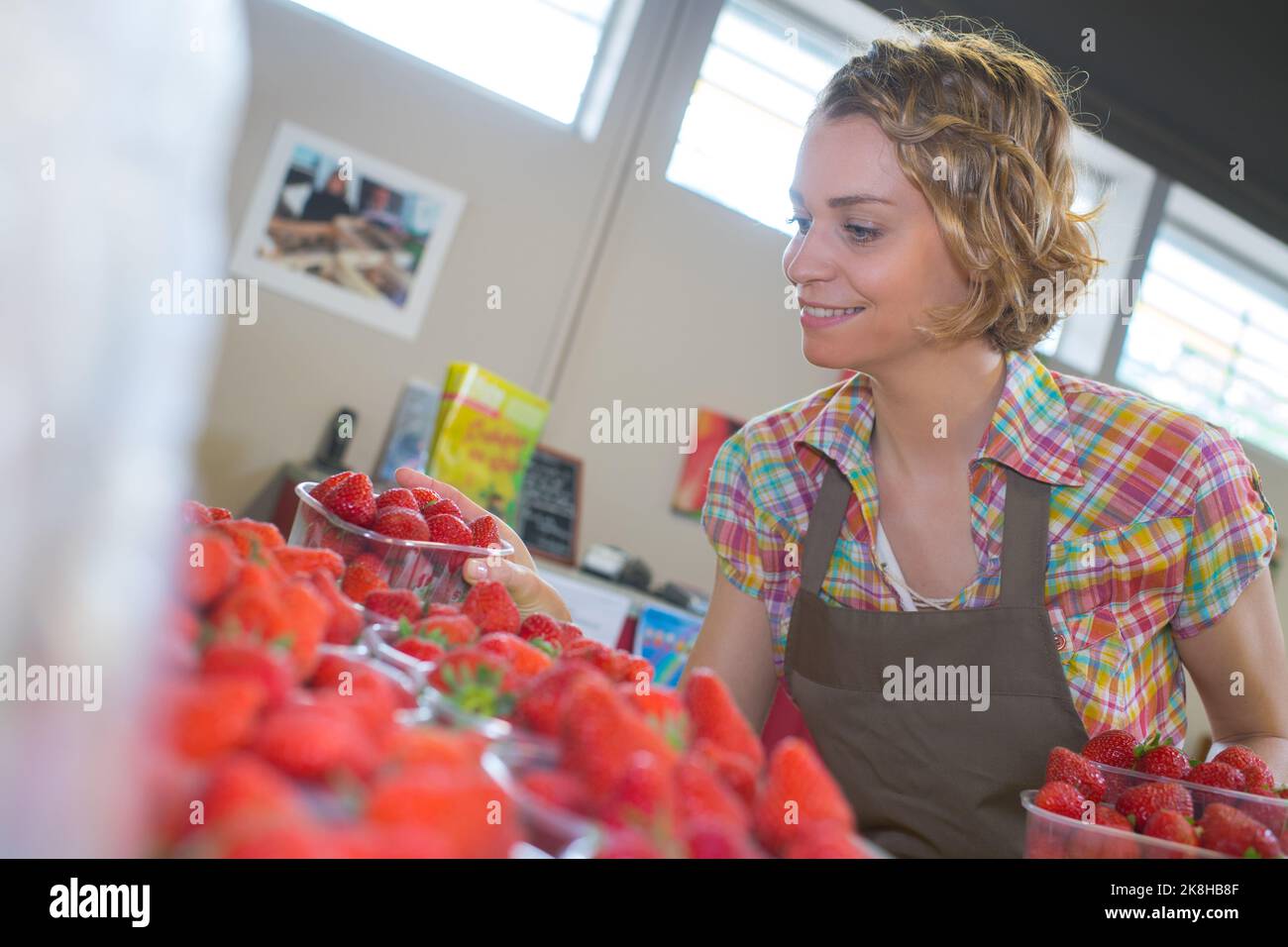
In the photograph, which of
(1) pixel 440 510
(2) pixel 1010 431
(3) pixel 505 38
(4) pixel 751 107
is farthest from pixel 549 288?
(1) pixel 440 510

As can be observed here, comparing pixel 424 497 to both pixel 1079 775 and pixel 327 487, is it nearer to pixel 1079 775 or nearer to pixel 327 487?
pixel 327 487

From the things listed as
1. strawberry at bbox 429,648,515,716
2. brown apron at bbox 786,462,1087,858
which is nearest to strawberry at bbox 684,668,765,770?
strawberry at bbox 429,648,515,716

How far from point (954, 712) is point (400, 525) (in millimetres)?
660

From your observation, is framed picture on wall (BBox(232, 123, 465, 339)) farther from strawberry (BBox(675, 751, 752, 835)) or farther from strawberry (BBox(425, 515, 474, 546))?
strawberry (BBox(675, 751, 752, 835))

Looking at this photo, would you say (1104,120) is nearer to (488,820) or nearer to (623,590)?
(623,590)

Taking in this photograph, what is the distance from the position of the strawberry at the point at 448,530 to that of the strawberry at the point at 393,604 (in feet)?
0.59

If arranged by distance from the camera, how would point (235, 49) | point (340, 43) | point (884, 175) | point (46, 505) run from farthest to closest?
1. point (340, 43)
2. point (884, 175)
3. point (235, 49)
4. point (46, 505)

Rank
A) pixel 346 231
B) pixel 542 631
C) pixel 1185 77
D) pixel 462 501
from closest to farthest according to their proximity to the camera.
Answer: pixel 542 631 → pixel 462 501 → pixel 346 231 → pixel 1185 77

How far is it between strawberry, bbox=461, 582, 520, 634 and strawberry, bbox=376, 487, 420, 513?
171 mm

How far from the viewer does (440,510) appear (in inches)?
37.9

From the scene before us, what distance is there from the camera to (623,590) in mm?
2863

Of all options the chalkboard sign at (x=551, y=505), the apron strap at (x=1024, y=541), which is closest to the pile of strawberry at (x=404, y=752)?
the apron strap at (x=1024, y=541)
